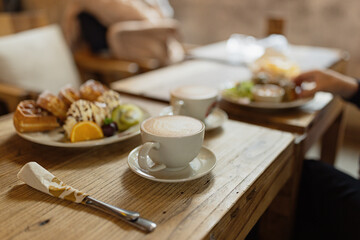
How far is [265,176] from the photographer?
72 centimetres

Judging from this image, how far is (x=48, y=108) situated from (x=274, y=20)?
1.51 m

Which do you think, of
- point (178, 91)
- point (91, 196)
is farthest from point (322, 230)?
point (91, 196)

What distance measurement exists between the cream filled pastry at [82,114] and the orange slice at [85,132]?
0.05 ft

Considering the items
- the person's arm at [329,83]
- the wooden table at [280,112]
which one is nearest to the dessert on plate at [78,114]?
the wooden table at [280,112]

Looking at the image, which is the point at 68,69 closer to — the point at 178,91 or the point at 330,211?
the point at 178,91

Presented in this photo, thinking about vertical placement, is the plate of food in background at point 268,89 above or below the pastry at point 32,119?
below

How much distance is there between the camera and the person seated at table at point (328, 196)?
1038 mm

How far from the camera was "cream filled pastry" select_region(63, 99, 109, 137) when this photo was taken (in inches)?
31.7

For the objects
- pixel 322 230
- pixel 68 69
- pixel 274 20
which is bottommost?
pixel 322 230

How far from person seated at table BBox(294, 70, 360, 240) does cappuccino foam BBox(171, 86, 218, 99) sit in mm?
395

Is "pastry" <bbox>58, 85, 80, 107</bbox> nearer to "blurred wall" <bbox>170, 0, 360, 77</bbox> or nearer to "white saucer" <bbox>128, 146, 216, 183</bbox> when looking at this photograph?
"white saucer" <bbox>128, 146, 216, 183</bbox>

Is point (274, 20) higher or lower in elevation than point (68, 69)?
higher

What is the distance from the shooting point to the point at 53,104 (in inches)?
32.9

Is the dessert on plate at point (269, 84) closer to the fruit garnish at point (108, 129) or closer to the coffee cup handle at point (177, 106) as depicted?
the coffee cup handle at point (177, 106)
